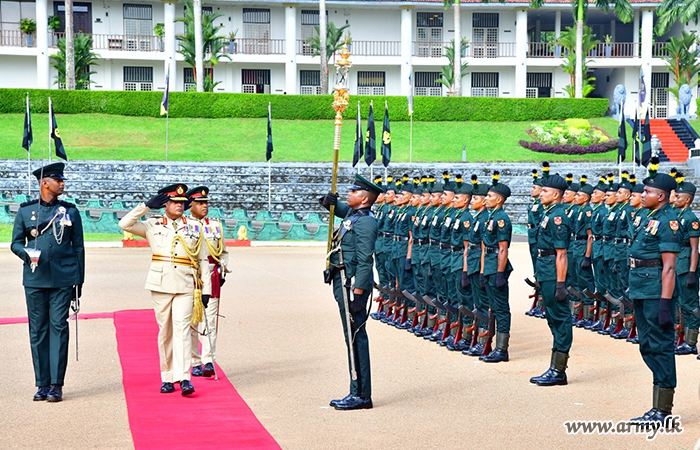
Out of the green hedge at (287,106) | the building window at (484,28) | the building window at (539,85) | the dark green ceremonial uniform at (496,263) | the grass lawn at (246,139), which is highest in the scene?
the building window at (484,28)

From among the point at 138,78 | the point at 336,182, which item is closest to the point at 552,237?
the point at 336,182

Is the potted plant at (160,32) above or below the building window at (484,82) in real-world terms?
above

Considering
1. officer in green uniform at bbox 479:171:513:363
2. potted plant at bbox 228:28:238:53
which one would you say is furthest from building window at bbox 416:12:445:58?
officer in green uniform at bbox 479:171:513:363

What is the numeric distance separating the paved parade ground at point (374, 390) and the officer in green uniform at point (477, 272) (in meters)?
0.42

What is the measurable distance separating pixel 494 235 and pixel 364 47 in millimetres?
45983

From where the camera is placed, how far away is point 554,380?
985cm

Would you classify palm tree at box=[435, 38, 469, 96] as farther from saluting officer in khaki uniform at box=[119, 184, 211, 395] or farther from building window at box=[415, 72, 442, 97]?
saluting officer in khaki uniform at box=[119, 184, 211, 395]

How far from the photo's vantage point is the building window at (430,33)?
56.8 meters

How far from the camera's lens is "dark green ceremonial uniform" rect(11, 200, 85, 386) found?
361 inches

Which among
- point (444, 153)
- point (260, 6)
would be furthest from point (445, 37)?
point (444, 153)

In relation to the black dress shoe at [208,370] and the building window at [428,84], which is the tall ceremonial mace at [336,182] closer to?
the black dress shoe at [208,370]

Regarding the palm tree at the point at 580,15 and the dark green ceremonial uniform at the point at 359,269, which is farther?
the palm tree at the point at 580,15

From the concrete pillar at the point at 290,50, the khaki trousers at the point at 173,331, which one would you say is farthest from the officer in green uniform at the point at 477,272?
the concrete pillar at the point at 290,50

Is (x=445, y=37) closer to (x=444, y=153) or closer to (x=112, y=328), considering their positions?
(x=444, y=153)
